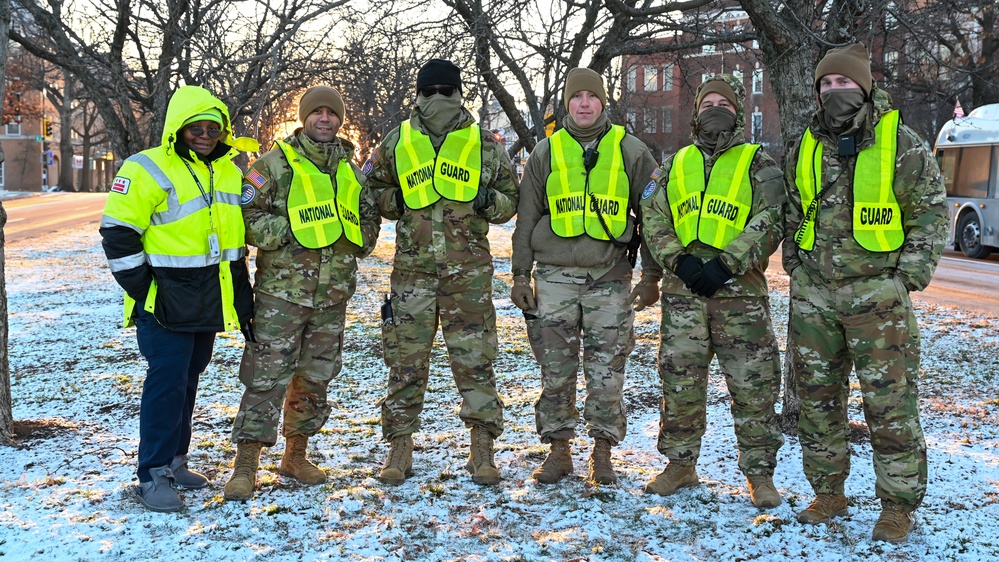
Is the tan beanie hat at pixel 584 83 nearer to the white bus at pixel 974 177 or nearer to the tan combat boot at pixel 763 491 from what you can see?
the tan combat boot at pixel 763 491

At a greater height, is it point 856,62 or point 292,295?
point 856,62

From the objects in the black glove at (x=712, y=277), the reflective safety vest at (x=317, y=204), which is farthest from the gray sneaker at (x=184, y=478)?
the black glove at (x=712, y=277)

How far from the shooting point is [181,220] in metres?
3.80

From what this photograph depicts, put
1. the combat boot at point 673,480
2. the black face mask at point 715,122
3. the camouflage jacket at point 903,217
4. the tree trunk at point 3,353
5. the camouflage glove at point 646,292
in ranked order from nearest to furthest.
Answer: the camouflage jacket at point 903,217 < the black face mask at point 715,122 < the combat boot at point 673,480 < the camouflage glove at point 646,292 < the tree trunk at point 3,353

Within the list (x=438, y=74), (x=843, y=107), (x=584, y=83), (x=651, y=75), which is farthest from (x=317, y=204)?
(x=651, y=75)

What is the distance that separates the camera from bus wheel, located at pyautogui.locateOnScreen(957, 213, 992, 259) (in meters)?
17.0

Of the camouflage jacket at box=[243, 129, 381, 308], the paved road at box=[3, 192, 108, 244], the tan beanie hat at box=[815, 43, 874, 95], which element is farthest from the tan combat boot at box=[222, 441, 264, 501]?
the paved road at box=[3, 192, 108, 244]

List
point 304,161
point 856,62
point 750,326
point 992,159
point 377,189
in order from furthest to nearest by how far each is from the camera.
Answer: point 992,159
point 377,189
point 304,161
point 750,326
point 856,62

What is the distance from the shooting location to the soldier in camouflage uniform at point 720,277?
3795mm

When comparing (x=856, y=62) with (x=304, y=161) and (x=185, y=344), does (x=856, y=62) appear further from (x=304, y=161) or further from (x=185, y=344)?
(x=185, y=344)

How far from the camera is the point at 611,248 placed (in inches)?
163

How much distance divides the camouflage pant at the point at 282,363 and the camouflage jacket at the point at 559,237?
1.09 meters

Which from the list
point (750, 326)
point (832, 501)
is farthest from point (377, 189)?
point (832, 501)

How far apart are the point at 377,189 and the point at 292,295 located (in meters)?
0.79
